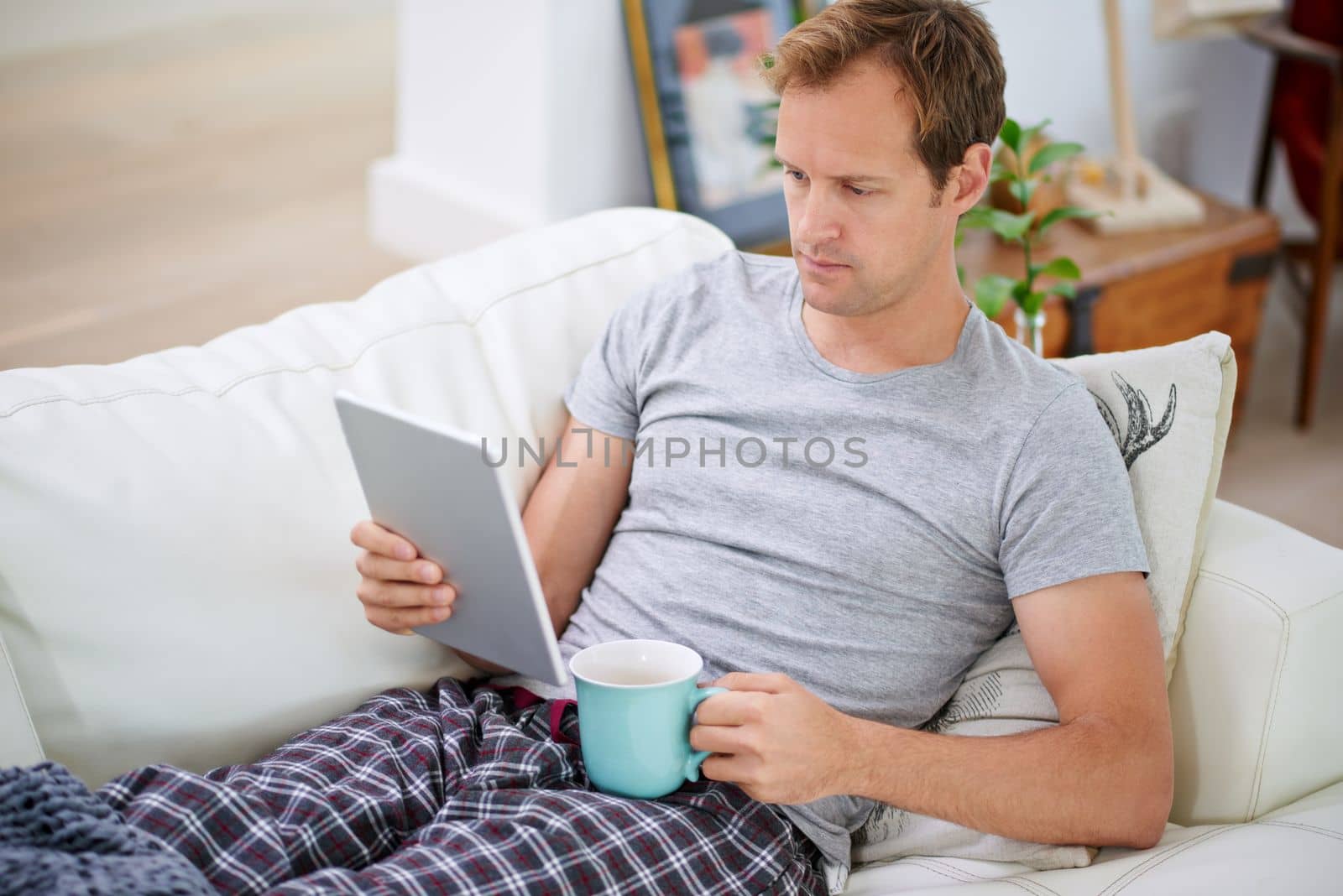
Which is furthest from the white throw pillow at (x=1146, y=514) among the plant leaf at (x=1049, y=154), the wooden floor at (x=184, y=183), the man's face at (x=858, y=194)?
the wooden floor at (x=184, y=183)

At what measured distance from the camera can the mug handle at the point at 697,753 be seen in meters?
1.10

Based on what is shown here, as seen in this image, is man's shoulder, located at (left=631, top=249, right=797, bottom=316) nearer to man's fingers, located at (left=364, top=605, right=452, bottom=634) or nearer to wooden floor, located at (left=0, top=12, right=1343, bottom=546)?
man's fingers, located at (left=364, top=605, right=452, bottom=634)

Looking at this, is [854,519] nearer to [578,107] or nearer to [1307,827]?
[1307,827]

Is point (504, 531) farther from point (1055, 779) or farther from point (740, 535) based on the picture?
point (1055, 779)

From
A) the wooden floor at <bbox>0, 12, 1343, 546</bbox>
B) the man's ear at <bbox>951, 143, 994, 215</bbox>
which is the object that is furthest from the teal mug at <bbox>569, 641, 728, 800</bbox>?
the wooden floor at <bbox>0, 12, 1343, 546</bbox>

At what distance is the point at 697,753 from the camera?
1128 millimetres

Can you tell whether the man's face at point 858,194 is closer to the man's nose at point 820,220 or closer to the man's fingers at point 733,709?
the man's nose at point 820,220

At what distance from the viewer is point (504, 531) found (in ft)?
3.39

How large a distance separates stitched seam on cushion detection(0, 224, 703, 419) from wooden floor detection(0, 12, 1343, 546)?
1.62 meters

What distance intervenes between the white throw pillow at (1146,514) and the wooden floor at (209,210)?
138 centimetres

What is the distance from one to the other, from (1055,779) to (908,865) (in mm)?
193

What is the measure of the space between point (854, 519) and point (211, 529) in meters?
0.65

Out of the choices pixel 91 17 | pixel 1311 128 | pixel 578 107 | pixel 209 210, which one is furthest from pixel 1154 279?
pixel 91 17

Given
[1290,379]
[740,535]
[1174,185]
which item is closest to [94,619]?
[740,535]
